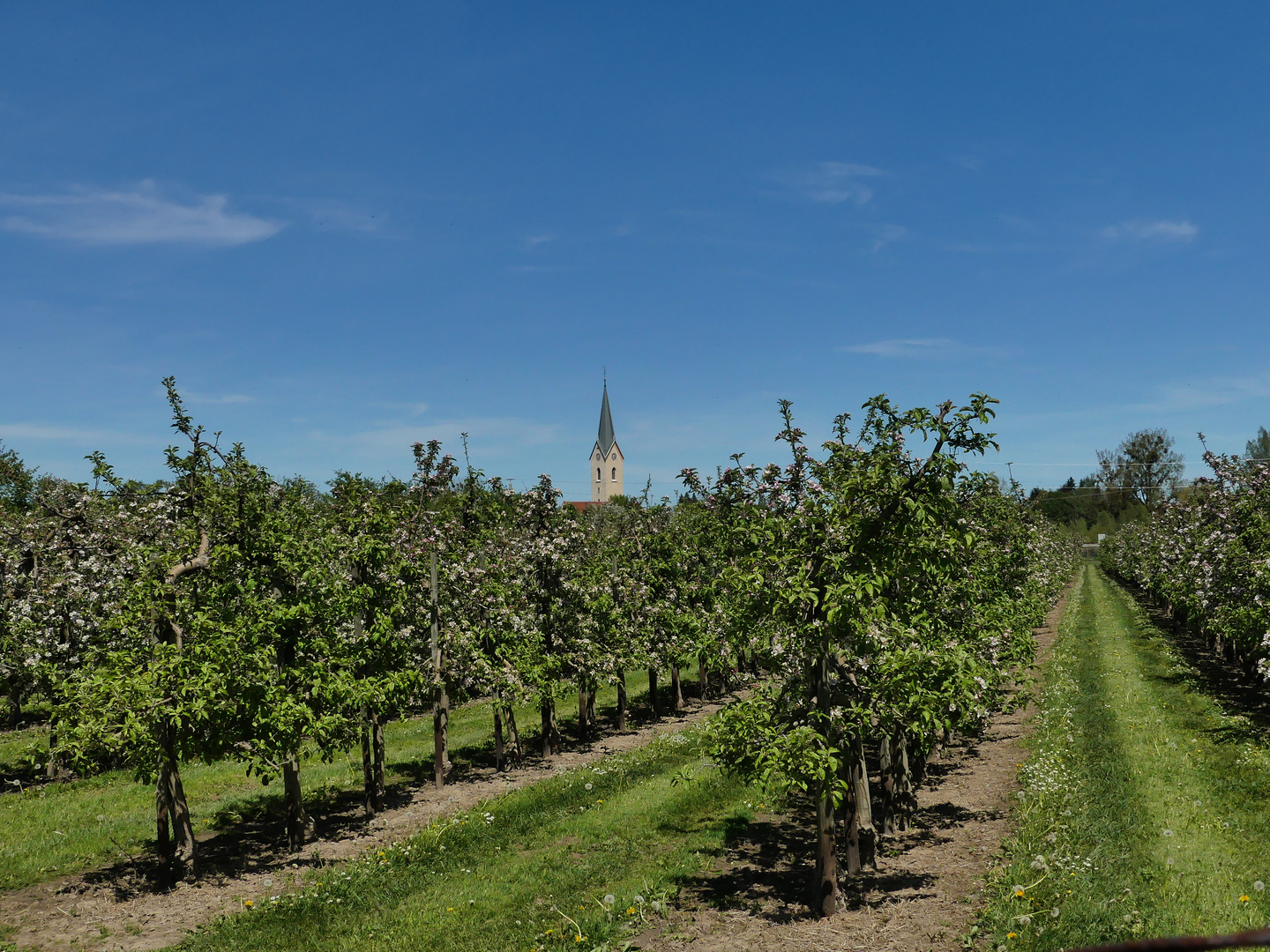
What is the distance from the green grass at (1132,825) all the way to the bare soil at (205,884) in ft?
37.3

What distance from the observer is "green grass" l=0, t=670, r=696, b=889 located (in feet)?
53.2

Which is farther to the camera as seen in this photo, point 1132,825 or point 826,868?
point 1132,825

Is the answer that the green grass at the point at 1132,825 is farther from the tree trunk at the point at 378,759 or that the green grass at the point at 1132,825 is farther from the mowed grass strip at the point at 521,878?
the tree trunk at the point at 378,759

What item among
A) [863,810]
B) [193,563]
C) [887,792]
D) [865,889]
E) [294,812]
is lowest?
[865,889]

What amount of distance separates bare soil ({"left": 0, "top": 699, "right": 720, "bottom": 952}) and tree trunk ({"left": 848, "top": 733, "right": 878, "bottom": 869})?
885 centimetres

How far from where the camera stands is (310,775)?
875 inches

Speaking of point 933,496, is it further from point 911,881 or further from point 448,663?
point 448,663

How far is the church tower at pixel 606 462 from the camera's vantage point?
17275cm

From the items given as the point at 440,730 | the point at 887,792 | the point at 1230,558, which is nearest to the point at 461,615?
the point at 440,730

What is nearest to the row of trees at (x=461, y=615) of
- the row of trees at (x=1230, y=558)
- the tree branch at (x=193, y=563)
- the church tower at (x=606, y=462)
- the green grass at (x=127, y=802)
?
the tree branch at (x=193, y=563)

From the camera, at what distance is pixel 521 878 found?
13961 millimetres

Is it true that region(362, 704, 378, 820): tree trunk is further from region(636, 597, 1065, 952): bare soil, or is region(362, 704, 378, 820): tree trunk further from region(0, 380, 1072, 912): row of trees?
region(636, 597, 1065, 952): bare soil

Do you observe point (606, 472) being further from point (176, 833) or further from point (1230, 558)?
point (176, 833)

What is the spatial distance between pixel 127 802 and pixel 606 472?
15186 centimetres
